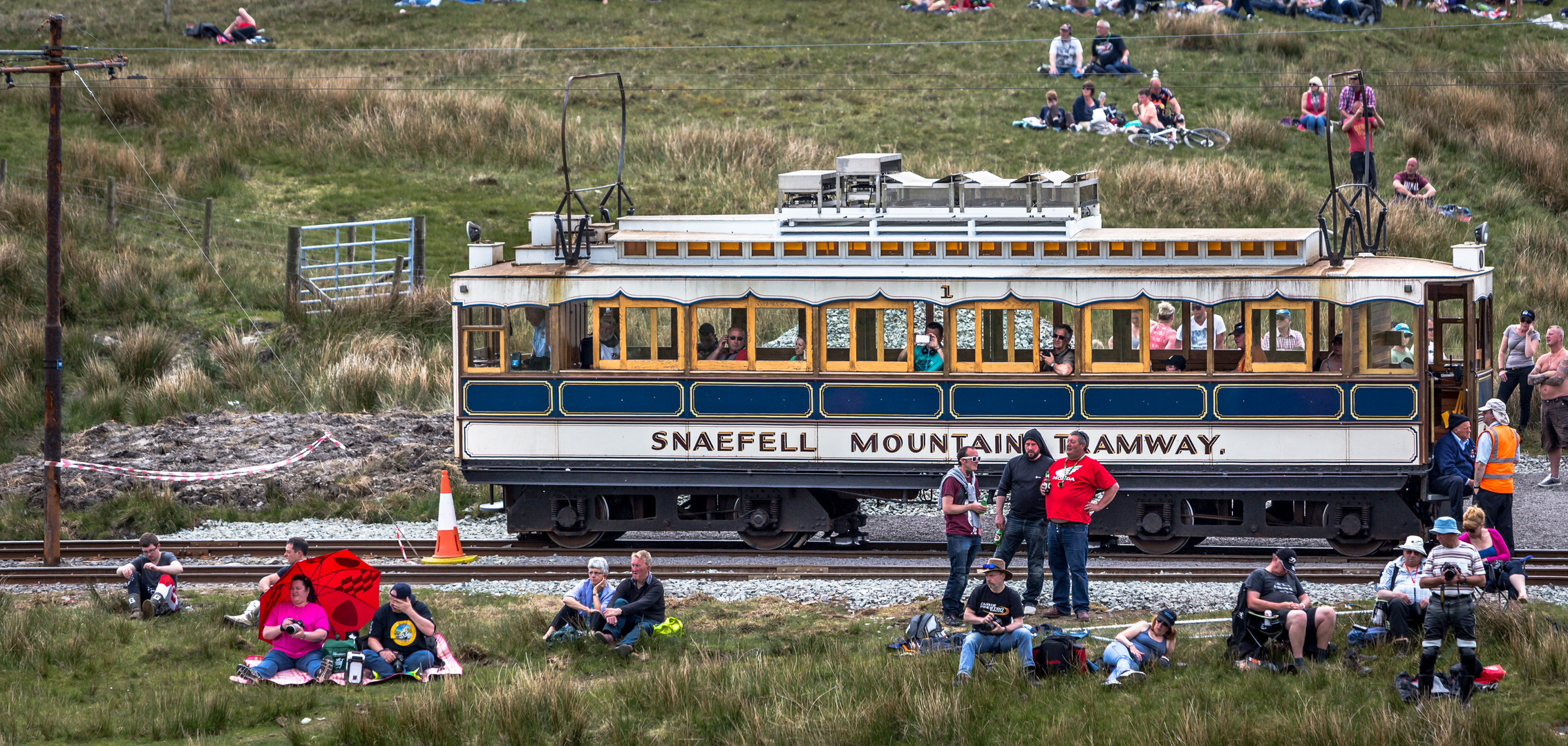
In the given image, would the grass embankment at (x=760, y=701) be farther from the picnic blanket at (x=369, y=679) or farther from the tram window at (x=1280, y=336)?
the tram window at (x=1280, y=336)

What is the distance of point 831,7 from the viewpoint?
152 ft

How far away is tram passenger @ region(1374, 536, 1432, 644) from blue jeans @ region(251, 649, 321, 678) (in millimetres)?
7674

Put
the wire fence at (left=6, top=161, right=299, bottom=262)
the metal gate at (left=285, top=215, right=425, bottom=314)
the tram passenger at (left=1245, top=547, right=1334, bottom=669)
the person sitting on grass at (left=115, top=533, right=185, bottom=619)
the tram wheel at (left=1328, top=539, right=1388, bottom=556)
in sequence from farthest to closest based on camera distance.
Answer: the wire fence at (left=6, top=161, right=299, bottom=262), the metal gate at (left=285, top=215, right=425, bottom=314), the tram wheel at (left=1328, top=539, right=1388, bottom=556), the person sitting on grass at (left=115, top=533, right=185, bottom=619), the tram passenger at (left=1245, top=547, right=1334, bottom=669)

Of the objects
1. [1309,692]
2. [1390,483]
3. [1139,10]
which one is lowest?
[1309,692]

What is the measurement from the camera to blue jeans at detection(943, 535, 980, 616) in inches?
515

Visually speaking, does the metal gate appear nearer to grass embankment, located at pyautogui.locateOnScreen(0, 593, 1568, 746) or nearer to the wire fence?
the wire fence

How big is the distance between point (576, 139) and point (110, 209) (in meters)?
9.42

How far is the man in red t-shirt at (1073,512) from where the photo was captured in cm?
1311

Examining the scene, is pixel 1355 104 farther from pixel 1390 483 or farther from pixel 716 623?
pixel 716 623

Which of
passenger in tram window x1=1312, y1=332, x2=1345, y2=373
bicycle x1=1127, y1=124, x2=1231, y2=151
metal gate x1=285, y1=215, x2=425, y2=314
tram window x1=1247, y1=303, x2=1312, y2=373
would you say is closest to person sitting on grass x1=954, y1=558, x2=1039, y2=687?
tram window x1=1247, y1=303, x2=1312, y2=373

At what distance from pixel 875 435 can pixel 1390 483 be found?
15.6 ft

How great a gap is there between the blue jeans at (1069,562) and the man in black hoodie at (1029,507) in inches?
6.9

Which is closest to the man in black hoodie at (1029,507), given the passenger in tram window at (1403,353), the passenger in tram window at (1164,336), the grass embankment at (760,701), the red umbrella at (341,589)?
the grass embankment at (760,701)

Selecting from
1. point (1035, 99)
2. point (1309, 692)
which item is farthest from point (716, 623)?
point (1035, 99)
